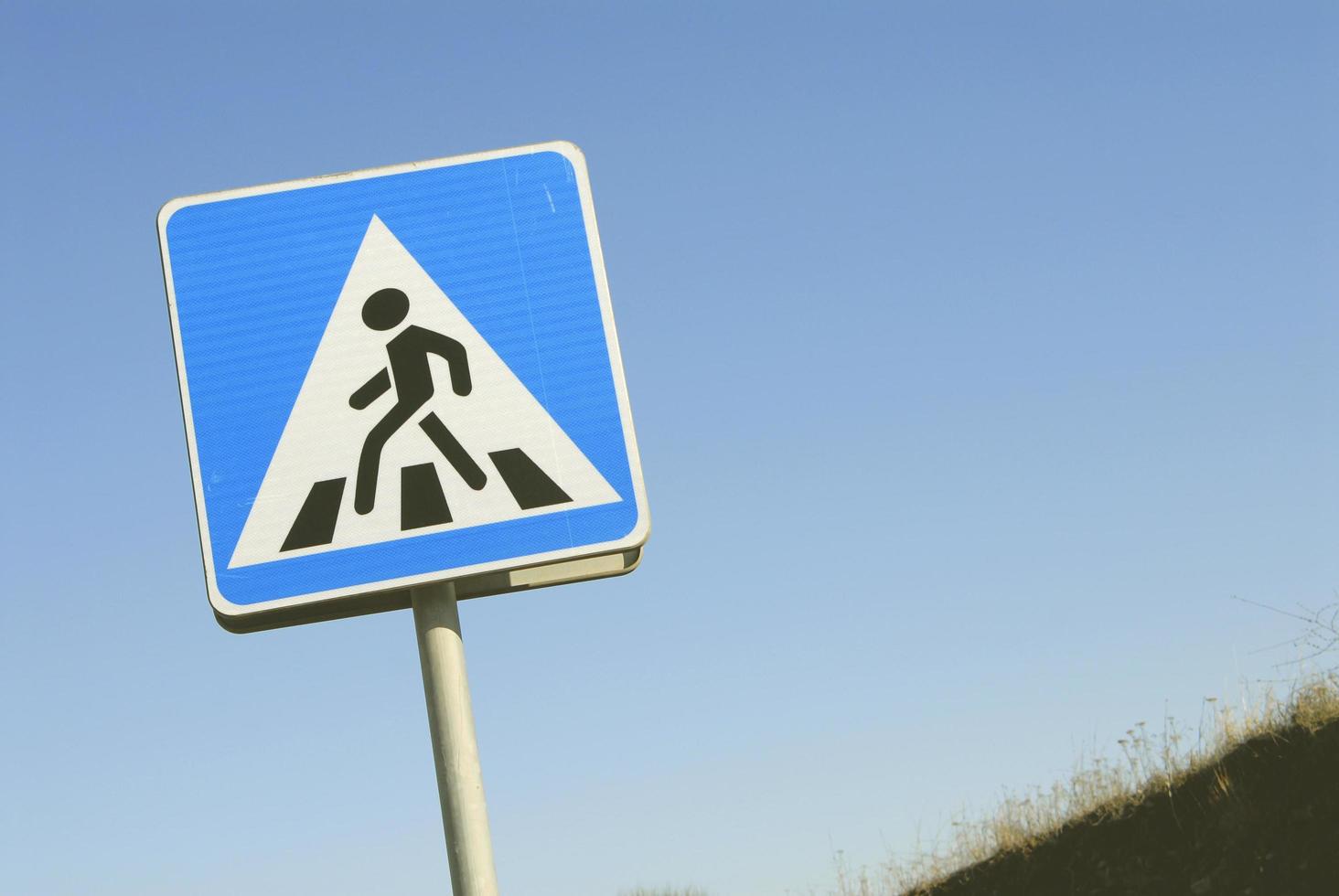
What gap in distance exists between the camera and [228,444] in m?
2.52

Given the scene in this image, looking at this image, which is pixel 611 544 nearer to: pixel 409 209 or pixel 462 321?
pixel 462 321

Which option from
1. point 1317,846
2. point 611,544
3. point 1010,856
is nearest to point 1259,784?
point 1317,846

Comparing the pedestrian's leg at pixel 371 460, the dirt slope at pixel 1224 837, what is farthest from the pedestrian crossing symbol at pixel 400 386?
the dirt slope at pixel 1224 837

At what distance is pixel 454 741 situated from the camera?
2.40 metres

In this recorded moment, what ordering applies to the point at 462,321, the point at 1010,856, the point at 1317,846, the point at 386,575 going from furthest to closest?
the point at 1010,856, the point at 1317,846, the point at 462,321, the point at 386,575

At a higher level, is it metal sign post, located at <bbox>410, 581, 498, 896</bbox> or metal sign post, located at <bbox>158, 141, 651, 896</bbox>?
metal sign post, located at <bbox>158, 141, 651, 896</bbox>

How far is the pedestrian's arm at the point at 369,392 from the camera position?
2.51 m

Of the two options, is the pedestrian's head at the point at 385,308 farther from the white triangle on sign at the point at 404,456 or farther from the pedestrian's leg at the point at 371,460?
the pedestrian's leg at the point at 371,460

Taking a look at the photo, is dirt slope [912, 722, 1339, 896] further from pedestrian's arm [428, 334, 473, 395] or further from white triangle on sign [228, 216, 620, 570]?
pedestrian's arm [428, 334, 473, 395]

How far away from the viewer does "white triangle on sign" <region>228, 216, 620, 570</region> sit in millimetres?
2457

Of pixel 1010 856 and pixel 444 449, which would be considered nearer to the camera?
pixel 444 449

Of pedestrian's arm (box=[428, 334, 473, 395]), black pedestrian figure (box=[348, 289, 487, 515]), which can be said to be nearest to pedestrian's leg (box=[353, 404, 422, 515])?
black pedestrian figure (box=[348, 289, 487, 515])

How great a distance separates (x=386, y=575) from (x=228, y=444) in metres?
0.40

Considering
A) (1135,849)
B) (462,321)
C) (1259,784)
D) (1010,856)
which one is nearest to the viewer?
(462,321)
